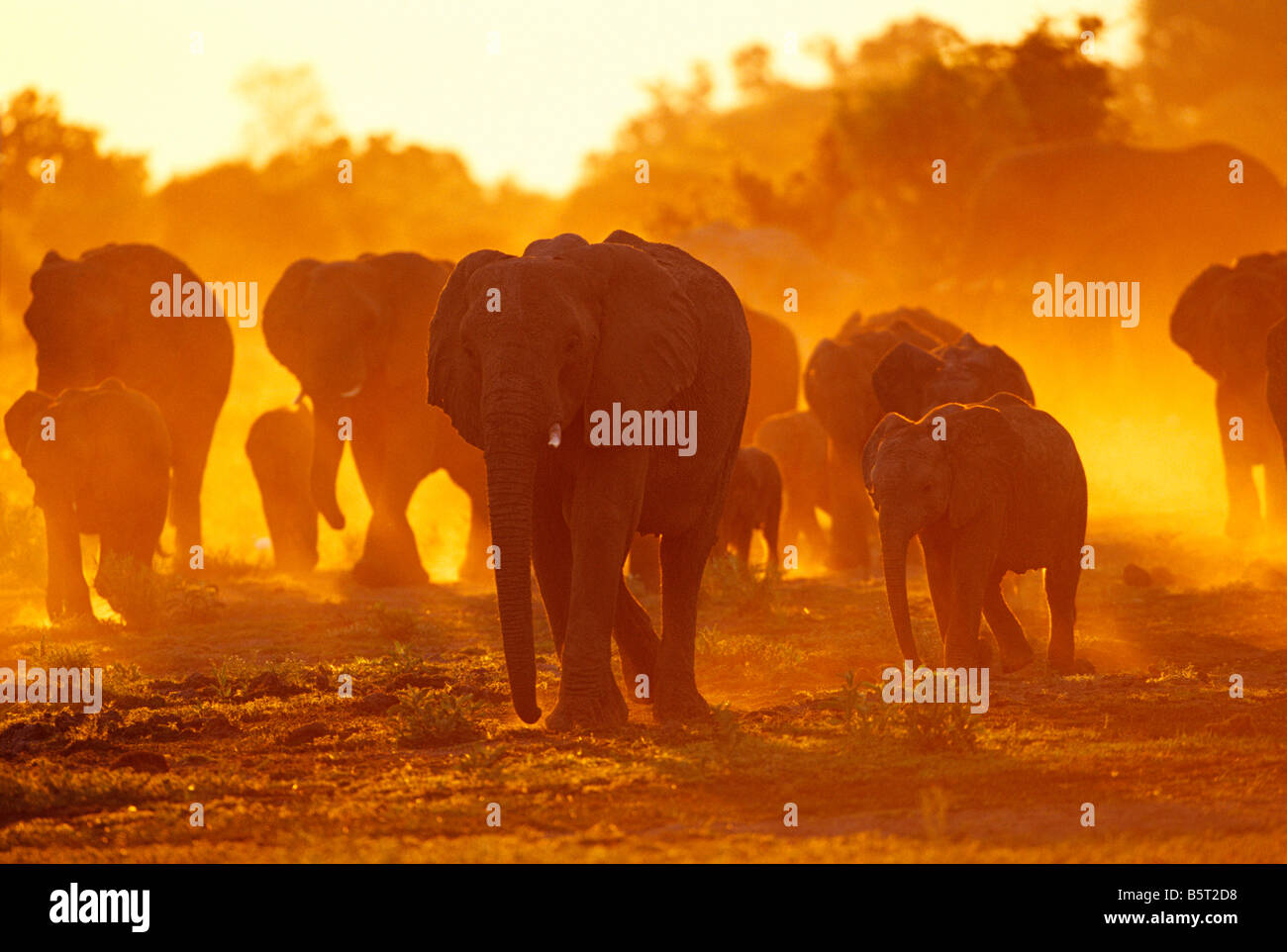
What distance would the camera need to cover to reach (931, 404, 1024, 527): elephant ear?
40.5ft

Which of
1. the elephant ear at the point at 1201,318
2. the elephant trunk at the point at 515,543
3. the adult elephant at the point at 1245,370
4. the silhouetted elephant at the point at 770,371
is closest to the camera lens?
the elephant trunk at the point at 515,543

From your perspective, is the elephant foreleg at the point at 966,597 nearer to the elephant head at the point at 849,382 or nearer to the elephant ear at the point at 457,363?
the elephant ear at the point at 457,363

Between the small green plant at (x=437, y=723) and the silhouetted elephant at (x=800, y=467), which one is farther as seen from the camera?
the silhouetted elephant at (x=800, y=467)

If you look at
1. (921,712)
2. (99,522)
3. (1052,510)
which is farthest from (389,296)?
(921,712)

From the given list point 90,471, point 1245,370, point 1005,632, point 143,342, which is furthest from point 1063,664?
point 143,342

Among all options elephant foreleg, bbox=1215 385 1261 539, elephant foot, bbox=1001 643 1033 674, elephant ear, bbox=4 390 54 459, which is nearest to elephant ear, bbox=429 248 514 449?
elephant foot, bbox=1001 643 1033 674

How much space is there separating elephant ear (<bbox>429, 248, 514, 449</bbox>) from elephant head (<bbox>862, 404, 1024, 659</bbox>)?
2.90m

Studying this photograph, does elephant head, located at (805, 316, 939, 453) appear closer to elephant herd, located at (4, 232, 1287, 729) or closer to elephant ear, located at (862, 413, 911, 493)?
elephant herd, located at (4, 232, 1287, 729)

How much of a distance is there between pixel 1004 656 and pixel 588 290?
14.4 feet

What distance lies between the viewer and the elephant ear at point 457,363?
34.7ft

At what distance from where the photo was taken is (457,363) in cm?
1064

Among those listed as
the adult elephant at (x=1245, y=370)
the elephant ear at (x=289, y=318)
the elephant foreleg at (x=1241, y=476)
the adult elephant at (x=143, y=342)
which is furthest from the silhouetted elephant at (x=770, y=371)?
the adult elephant at (x=143, y=342)

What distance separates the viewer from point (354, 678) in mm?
13352

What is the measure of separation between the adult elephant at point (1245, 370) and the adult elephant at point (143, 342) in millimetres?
11196
